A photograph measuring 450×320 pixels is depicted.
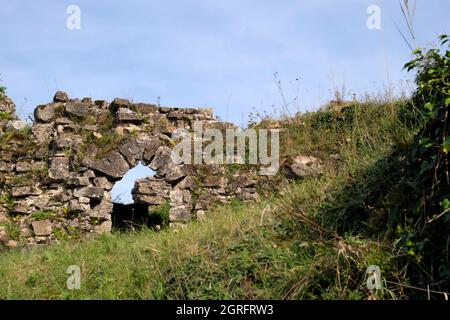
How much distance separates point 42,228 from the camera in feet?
29.7

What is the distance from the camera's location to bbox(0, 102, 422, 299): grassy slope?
413 centimetres

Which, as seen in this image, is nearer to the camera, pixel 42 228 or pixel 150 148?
pixel 42 228

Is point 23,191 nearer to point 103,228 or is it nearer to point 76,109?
point 103,228

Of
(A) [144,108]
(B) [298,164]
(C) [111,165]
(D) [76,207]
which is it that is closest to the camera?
(D) [76,207]

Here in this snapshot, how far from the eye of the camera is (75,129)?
32.2 feet

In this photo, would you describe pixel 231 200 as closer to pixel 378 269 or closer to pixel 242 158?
pixel 242 158

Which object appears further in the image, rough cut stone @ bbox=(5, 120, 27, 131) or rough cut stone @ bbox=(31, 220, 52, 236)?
rough cut stone @ bbox=(5, 120, 27, 131)

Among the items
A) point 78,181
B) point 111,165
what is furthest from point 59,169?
point 111,165

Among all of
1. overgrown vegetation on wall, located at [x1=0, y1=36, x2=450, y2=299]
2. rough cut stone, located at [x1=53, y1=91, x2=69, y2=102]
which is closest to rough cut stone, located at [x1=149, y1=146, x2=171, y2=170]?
rough cut stone, located at [x1=53, y1=91, x2=69, y2=102]

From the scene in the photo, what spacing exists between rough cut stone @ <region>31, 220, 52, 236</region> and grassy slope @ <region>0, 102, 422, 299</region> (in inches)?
106

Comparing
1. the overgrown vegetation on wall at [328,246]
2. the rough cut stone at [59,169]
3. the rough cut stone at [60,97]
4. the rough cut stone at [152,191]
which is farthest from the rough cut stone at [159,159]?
the overgrown vegetation on wall at [328,246]

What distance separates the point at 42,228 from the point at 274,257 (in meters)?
5.80

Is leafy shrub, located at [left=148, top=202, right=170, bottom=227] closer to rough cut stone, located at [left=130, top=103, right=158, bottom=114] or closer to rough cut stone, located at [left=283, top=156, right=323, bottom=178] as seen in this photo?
rough cut stone, located at [left=130, top=103, right=158, bottom=114]
